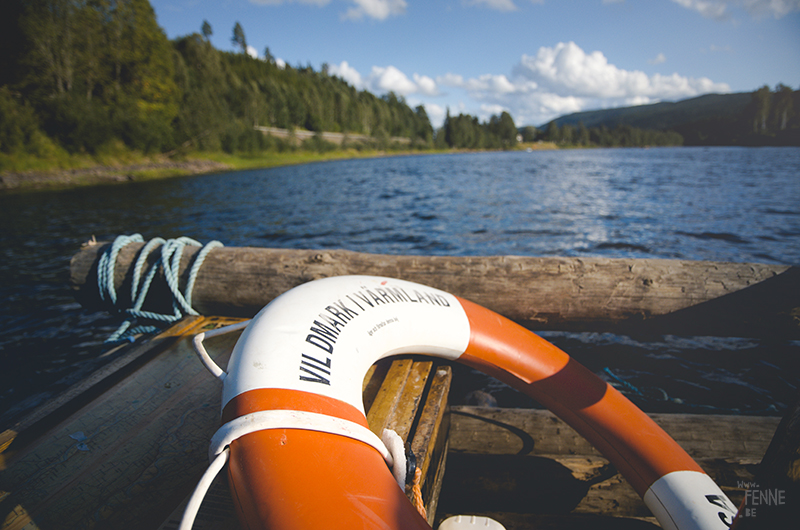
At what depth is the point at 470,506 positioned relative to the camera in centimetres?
159

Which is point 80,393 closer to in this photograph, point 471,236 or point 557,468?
point 557,468

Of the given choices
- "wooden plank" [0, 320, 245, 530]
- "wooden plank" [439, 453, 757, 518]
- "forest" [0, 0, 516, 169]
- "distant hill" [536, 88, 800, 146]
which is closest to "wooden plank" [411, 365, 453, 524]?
"wooden plank" [439, 453, 757, 518]

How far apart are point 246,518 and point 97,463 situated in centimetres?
85

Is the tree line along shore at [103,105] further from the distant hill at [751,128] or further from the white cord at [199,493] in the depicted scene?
the distant hill at [751,128]

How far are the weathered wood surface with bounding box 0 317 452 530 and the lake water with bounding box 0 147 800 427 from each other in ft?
4.05

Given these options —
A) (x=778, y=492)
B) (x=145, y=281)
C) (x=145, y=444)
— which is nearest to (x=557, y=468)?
(x=778, y=492)

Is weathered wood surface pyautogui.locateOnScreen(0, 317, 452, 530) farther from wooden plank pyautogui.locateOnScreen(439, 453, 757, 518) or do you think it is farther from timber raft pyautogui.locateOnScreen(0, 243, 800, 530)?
wooden plank pyautogui.locateOnScreen(439, 453, 757, 518)

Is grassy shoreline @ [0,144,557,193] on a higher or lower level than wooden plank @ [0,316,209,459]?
higher

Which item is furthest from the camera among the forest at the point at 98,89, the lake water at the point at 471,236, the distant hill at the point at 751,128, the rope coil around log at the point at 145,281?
the distant hill at the point at 751,128

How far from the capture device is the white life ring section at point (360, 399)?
2.82ft

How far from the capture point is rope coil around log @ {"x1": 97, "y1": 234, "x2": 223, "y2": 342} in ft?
8.20

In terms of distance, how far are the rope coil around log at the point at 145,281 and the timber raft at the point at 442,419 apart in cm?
9

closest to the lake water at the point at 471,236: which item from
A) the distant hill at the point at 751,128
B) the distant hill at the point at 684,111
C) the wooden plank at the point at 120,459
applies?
the wooden plank at the point at 120,459

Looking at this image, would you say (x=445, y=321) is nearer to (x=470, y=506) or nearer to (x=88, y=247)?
(x=470, y=506)
